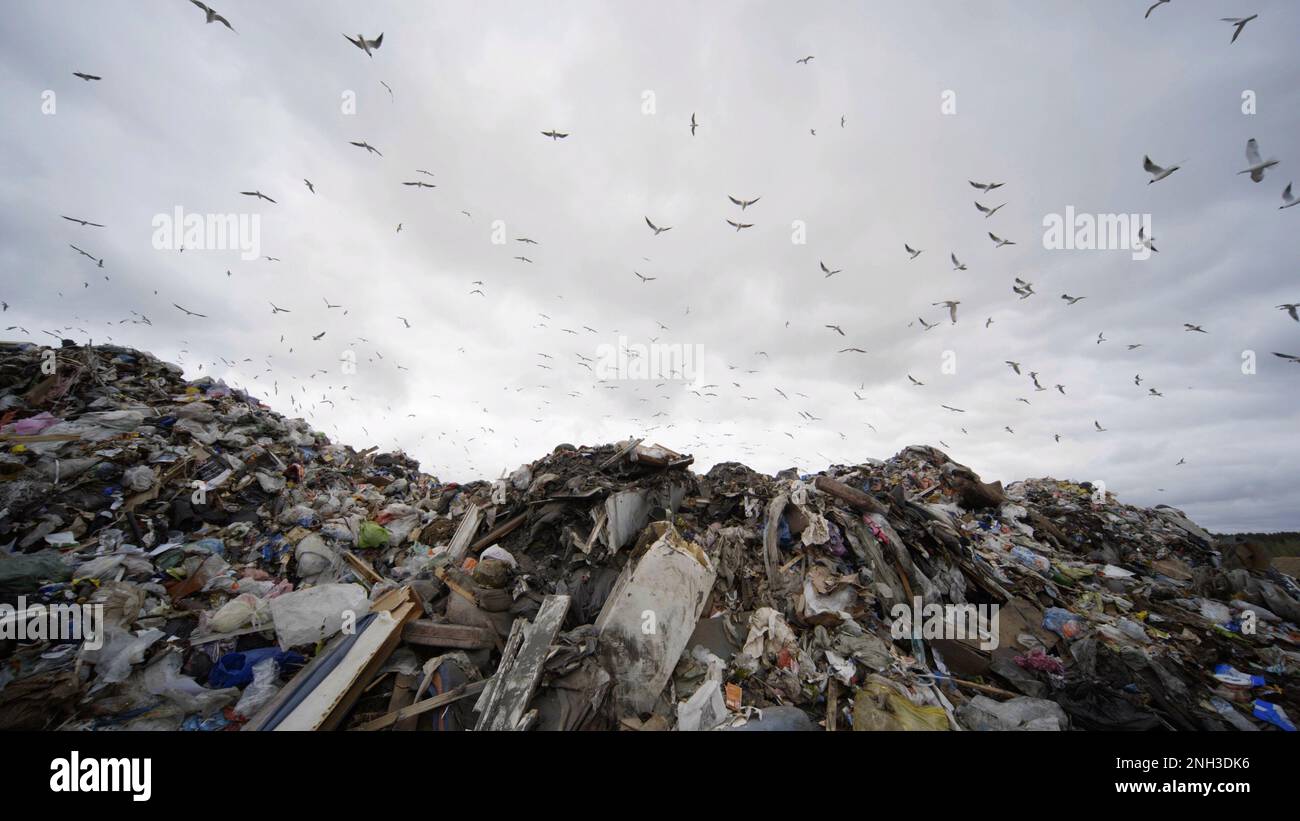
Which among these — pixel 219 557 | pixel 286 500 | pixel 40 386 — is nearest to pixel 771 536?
pixel 219 557

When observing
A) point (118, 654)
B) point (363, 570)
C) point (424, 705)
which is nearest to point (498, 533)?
point (363, 570)

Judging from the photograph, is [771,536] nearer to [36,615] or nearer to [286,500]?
[36,615]

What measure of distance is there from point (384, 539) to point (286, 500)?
2.04 m

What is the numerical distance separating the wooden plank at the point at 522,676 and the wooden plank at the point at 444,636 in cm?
49

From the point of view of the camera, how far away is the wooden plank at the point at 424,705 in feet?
10.9

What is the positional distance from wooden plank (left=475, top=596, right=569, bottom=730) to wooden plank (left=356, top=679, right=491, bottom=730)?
26 centimetres

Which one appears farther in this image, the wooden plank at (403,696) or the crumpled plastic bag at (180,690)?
the wooden plank at (403,696)

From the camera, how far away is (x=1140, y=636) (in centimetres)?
470

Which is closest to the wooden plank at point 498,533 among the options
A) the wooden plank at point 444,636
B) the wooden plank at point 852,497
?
the wooden plank at point 444,636

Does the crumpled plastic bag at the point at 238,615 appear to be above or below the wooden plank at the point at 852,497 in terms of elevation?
below

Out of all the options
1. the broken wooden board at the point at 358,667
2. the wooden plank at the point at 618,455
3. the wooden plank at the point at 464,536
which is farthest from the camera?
the wooden plank at the point at 618,455

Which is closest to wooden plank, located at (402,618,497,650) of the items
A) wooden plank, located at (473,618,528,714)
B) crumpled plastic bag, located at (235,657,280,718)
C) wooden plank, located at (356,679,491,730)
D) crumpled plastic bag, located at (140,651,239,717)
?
wooden plank, located at (473,618,528,714)

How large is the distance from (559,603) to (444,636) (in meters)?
1.21

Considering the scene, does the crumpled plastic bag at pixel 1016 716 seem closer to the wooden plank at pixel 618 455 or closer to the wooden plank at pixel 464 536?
the wooden plank at pixel 618 455
